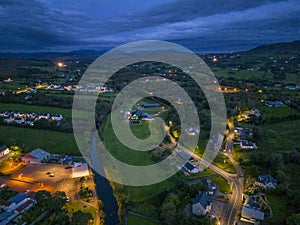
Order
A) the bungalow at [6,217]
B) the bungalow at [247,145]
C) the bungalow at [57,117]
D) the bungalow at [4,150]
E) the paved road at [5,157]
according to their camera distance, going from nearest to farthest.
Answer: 1. the bungalow at [6,217]
2. the paved road at [5,157]
3. the bungalow at [4,150]
4. the bungalow at [247,145]
5. the bungalow at [57,117]

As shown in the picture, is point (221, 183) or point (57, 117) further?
point (57, 117)

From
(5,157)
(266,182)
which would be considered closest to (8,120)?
(5,157)

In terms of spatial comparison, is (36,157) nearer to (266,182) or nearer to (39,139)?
(39,139)

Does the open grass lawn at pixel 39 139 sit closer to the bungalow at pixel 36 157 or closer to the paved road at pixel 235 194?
the bungalow at pixel 36 157

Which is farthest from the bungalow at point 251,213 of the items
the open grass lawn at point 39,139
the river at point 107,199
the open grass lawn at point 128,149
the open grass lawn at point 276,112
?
the open grass lawn at point 276,112

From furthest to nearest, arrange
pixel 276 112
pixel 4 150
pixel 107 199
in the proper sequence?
pixel 276 112 → pixel 4 150 → pixel 107 199

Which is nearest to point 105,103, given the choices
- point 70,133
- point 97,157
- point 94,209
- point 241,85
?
point 70,133
